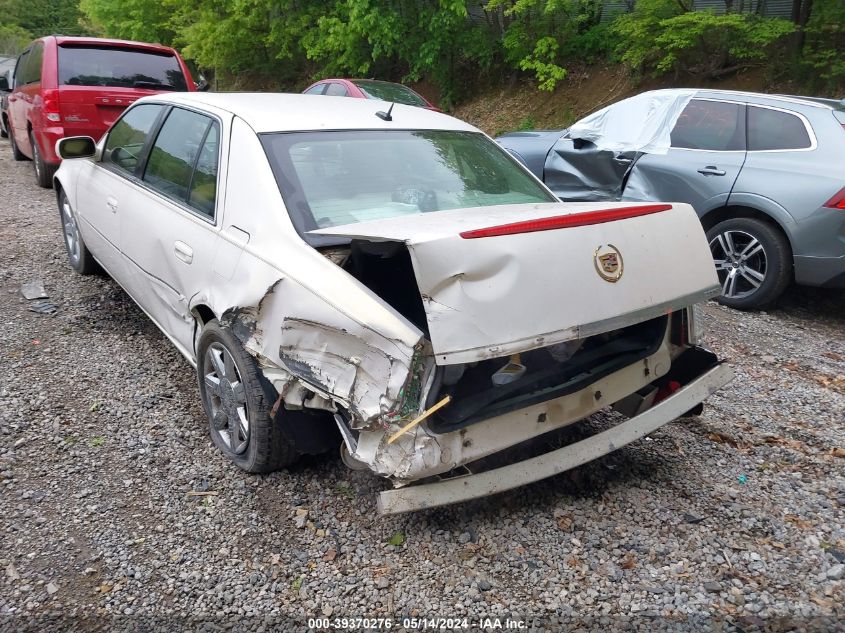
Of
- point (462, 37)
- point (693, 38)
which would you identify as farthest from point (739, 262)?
point (462, 37)

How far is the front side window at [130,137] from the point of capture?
164 inches

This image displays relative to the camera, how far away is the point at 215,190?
3.18 metres

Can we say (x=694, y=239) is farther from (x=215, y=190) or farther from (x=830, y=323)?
(x=830, y=323)

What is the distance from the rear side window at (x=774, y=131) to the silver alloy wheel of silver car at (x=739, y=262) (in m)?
0.74

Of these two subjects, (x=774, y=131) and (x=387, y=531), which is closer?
(x=387, y=531)

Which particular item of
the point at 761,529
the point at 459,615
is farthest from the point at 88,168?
the point at 761,529

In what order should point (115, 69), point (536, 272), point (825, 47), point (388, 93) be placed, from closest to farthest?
1. point (536, 272)
2. point (115, 69)
3. point (825, 47)
4. point (388, 93)

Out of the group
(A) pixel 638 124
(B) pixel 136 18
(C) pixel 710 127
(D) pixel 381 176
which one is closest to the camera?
(D) pixel 381 176

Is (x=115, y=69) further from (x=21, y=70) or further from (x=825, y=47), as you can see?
(x=825, y=47)

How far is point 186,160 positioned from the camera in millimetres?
3584

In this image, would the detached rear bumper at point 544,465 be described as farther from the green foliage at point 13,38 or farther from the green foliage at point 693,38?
the green foliage at point 13,38

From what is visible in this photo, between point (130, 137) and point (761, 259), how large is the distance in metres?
4.85

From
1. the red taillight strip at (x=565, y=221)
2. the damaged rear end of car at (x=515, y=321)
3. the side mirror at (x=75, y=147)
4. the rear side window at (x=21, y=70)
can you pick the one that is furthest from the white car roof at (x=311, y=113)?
the rear side window at (x=21, y=70)

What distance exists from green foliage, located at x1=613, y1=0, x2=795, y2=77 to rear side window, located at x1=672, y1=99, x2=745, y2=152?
660cm
